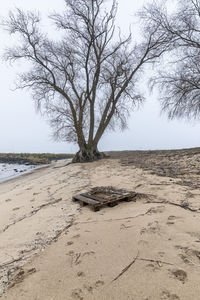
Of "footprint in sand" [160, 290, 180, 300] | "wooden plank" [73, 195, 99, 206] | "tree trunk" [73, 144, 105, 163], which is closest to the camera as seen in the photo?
"footprint in sand" [160, 290, 180, 300]

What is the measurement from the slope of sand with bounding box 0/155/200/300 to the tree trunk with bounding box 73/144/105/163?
8.76 meters

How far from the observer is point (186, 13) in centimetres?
959

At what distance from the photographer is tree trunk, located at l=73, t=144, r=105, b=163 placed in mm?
12156

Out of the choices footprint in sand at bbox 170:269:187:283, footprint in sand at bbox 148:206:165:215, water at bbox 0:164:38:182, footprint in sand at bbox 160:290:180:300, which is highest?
footprint in sand at bbox 148:206:165:215

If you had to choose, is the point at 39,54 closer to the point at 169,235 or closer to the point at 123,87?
the point at 123,87

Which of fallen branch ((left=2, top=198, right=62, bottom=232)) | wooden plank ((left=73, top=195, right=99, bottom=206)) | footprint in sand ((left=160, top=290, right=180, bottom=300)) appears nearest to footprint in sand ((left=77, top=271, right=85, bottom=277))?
footprint in sand ((left=160, top=290, right=180, bottom=300))

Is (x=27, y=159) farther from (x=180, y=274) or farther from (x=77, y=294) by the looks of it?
(x=180, y=274)

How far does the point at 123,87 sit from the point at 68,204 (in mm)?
10928

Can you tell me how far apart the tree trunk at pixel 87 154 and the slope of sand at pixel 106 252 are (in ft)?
28.8

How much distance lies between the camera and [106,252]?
189 cm

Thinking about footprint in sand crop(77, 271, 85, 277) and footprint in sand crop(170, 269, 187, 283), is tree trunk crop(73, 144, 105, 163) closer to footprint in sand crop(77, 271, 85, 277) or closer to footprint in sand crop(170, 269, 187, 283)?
footprint in sand crop(77, 271, 85, 277)

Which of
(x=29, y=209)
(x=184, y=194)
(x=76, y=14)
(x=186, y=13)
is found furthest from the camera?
(x=76, y=14)

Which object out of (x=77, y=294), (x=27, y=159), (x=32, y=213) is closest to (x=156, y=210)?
(x=77, y=294)

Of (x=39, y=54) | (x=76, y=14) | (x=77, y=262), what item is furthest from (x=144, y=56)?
(x=77, y=262)
